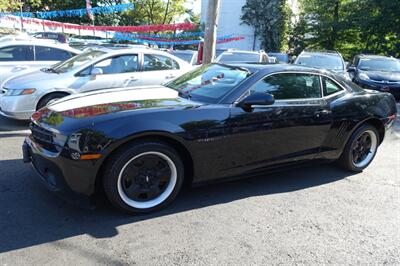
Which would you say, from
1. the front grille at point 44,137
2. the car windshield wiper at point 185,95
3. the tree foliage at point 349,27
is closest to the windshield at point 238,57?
the car windshield wiper at point 185,95

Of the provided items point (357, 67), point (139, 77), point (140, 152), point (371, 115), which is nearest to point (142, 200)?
point (140, 152)

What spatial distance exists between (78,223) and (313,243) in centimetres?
210

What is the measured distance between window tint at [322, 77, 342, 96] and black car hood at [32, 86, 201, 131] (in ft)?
5.98

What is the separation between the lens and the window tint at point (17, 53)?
773cm

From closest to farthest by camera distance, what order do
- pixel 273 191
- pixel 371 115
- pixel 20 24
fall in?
pixel 273 191, pixel 371 115, pixel 20 24

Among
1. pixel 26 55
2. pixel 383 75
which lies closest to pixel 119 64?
pixel 26 55

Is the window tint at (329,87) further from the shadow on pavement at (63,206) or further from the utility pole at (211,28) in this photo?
the utility pole at (211,28)

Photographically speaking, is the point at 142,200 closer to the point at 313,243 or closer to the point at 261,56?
the point at 313,243

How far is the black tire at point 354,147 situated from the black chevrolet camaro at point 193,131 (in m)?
0.02

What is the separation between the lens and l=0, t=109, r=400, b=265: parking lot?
285 cm

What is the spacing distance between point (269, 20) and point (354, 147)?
2700 cm

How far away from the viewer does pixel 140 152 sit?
3.27 metres

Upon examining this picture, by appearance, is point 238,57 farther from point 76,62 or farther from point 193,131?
point 193,131

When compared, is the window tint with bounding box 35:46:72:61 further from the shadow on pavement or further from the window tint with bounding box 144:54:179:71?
the shadow on pavement
